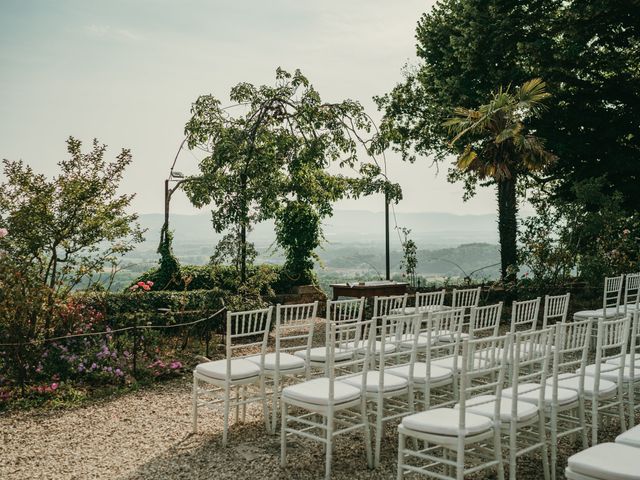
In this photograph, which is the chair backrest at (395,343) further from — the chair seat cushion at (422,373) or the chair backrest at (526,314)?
the chair backrest at (526,314)

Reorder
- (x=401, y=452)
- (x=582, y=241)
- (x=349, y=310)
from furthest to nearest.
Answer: (x=582, y=241) < (x=349, y=310) < (x=401, y=452)

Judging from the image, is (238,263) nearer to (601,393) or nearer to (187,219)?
(601,393)

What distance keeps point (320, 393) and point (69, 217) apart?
5700mm

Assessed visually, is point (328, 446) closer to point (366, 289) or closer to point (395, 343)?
point (395, 343)

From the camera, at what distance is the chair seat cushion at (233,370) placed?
4820 millimetres

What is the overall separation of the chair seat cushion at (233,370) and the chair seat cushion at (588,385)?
222 cm

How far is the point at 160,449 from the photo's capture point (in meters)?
4.77

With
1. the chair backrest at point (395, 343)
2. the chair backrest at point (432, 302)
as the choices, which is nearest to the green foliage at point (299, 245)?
the chair backrest at point (432, 302)

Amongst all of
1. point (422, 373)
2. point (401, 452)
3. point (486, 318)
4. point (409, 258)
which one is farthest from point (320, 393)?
point (409, 258)

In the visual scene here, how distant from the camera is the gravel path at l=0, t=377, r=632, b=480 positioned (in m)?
4.26

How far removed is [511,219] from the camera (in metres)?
16.0

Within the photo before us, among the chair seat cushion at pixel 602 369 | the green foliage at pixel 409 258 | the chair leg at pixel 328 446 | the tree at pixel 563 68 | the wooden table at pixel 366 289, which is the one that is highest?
the tree at pixel 563 68

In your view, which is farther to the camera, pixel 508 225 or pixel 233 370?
pixel 508 225

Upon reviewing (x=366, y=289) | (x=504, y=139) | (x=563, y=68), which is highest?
(x=563, y=68)
